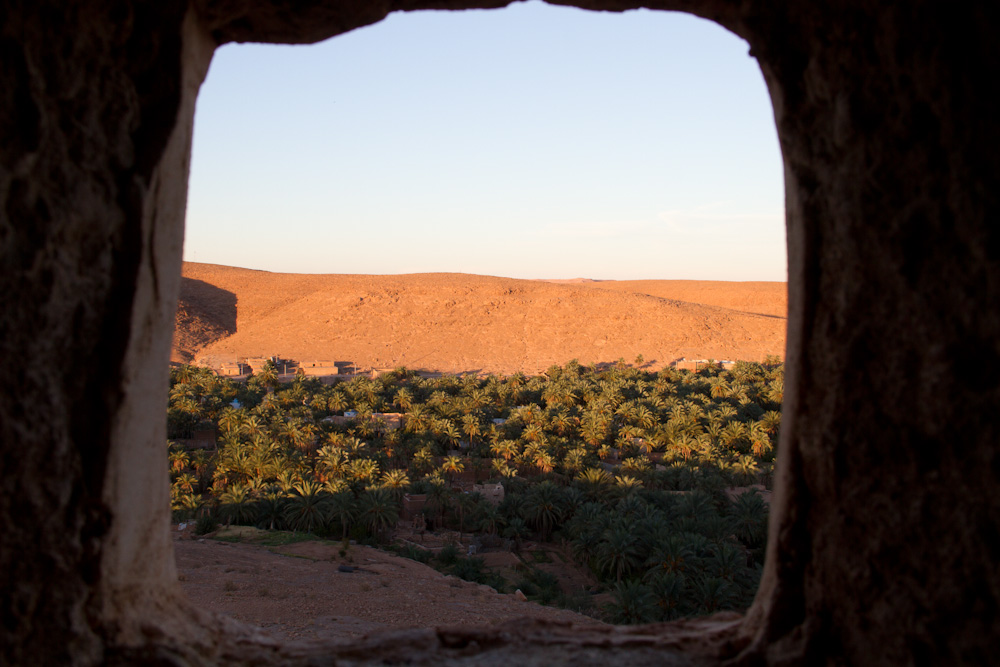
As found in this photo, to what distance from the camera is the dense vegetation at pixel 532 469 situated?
1517cm

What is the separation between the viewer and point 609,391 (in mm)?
30938

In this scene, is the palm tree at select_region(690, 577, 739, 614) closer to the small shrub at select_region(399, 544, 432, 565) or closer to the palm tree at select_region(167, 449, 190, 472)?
the small shrub at select_region(399, 544, 432, 565)

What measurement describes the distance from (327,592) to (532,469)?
12785 millimetres

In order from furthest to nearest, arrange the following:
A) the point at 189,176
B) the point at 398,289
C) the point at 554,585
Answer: the point at 398,289 < the point at 554,585 < the point at 189,176

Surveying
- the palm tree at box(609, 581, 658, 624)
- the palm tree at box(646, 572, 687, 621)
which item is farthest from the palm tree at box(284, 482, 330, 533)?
the palm tree at box(646, 572, 687, 621)

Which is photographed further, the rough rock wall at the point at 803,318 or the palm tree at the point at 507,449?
the palm tree at the point at 507,449

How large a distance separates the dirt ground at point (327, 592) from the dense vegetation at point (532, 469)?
2146 mm

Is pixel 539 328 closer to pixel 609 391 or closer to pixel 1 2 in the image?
pixel 609 391

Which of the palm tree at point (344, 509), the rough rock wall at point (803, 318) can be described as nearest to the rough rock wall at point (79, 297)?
the rough rock wall at point (803, 318)

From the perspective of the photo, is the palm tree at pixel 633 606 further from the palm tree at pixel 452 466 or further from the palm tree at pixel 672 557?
the palm tree at pixel 452 466

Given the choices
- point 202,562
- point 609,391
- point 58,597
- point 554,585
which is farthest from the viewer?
point 609,391

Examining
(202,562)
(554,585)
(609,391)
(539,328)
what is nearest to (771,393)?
(609,391)

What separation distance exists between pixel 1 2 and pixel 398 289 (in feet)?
187

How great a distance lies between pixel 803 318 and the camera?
8.38ft
